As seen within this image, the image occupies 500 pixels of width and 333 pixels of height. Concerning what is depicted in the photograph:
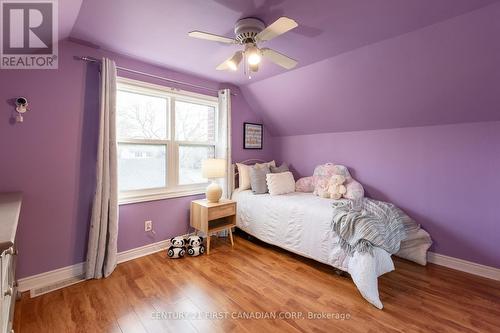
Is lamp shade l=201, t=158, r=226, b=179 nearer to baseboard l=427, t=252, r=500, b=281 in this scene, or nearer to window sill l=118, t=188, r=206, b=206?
window sill l=118, t=188, r=206, b=206

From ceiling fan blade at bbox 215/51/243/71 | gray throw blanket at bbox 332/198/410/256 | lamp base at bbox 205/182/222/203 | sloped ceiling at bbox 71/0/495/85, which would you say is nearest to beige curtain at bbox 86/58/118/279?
sloped ceiling at bbox 71/0/495/85

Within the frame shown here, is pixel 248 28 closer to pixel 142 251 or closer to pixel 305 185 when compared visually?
pixel 305 185

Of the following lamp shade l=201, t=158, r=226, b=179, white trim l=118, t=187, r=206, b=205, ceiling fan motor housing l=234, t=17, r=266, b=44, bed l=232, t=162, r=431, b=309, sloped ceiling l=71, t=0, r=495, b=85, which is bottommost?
bed l=232, t=162, r=431, b=309

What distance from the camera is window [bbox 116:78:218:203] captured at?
269cm

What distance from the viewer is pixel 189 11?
1709mm

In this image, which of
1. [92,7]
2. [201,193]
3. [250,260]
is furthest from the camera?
[201,193]

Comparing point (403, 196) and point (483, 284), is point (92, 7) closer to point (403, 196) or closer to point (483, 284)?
point (403, 196)

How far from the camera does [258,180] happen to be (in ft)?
10.8

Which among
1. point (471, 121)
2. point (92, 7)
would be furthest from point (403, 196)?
point (92, 7)

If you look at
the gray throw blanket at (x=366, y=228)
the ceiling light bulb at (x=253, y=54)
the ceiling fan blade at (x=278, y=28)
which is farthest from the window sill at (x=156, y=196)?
the ceiling fan blade at (x=278, y=28)

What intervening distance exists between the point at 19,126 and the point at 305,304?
9.37ft

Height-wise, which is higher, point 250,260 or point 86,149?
point 86,149

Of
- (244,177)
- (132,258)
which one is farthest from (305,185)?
(132,258)

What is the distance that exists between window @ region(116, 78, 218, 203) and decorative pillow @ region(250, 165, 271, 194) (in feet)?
2.26
